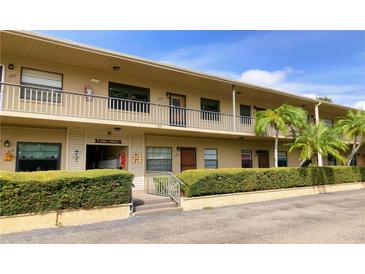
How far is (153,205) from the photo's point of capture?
10211 millimetres

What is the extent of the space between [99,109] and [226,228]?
7851 mm

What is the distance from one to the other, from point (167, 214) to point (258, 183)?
17.4ft

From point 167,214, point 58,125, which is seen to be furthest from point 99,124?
point 167,214

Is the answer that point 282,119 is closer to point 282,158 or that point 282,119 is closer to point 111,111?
point 282,158

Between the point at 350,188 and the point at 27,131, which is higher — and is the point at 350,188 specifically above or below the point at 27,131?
below

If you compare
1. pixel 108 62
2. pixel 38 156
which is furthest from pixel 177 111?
pixel 38 156

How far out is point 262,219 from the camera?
895cm

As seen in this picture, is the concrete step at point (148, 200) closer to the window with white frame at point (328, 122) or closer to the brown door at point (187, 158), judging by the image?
the brown door at point (187, 158)

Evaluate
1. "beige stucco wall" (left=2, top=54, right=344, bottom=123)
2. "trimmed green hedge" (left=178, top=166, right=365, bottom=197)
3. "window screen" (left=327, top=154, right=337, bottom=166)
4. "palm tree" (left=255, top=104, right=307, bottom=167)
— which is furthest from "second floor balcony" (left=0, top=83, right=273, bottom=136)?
"window screen" (left=327, top=154, right=337, bottom=166)

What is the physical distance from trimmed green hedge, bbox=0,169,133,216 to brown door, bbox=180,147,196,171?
619 cm

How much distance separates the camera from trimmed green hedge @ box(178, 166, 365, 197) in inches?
432

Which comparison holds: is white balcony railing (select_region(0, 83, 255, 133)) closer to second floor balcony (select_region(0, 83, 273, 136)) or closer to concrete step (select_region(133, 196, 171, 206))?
second floor balcony (select_region(0, 83, 273, 136))

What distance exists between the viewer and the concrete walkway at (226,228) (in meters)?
6.67
